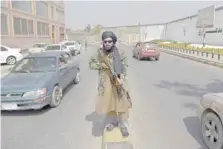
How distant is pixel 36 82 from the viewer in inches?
237

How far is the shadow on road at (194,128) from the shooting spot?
13.9ft

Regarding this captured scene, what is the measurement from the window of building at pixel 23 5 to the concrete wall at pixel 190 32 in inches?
1104

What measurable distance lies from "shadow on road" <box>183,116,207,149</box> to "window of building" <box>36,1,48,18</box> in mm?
38184

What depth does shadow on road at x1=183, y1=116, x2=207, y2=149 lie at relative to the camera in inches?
166

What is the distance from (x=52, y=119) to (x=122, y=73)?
7.86 feet

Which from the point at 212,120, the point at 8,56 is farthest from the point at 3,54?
the point at 212,120

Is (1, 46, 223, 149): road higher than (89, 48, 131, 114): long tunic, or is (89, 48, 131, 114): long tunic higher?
(89, 48, 131, 114): long tunic

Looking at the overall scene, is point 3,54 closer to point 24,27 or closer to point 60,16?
point 24,27

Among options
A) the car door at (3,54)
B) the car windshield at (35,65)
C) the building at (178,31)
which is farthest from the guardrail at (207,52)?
the car door at (3,54)

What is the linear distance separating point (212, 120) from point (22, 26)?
108ft

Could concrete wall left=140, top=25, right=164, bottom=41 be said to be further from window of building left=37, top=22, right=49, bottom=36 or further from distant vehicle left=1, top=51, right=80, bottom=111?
distant vehicle left=1, top=51, right=80, bottom=111

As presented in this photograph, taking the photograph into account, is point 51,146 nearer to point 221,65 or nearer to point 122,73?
point 122,73

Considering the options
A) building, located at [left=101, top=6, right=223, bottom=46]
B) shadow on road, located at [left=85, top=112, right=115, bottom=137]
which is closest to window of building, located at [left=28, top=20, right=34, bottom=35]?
building, located at [left=101, top=6, right=223, bottom=46]

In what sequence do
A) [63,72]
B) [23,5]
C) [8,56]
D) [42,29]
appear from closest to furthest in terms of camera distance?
[63,72] < [8,56] < [23,5] < [42,29]
